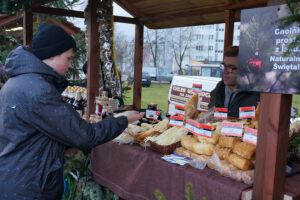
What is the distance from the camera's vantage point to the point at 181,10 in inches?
161

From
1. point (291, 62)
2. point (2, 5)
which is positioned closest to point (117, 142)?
point (291, 62)

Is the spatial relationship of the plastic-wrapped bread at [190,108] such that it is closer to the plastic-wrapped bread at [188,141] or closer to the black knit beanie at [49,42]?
the plastic-wrapped bread at [188,141]

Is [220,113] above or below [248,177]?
above

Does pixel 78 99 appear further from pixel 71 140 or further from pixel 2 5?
pixel 71 140

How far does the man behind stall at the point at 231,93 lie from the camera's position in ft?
9.35

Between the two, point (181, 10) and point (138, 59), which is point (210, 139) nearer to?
point (181, 10)

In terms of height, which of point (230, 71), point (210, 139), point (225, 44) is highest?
point (225, 44)

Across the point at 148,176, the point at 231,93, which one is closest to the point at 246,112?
the point at 148,176

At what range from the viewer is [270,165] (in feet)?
4.51

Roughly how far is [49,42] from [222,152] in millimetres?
1289

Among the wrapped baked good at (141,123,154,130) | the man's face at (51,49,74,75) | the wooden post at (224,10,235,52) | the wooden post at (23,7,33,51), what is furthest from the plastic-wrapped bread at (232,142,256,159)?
the wooden post at (23,7,33,51)

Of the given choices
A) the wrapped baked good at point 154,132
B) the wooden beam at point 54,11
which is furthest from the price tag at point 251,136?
the wooden beam at point 54,11

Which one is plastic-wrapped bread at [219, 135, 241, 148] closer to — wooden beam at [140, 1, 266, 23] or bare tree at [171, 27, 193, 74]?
wooden beam at [140, 1, 266, 23]

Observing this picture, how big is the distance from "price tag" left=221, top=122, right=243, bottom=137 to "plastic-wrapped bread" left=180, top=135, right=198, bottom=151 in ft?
1.00
